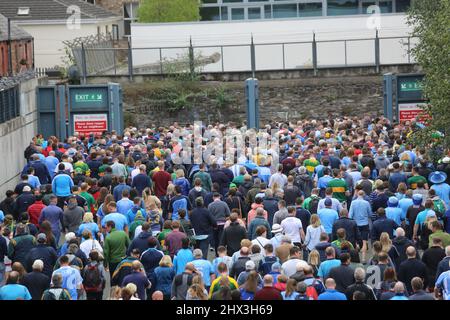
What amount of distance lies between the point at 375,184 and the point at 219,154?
5917 millimetres

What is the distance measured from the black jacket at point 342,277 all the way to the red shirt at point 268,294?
68.1 inches

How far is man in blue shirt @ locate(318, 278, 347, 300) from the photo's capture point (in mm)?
15984

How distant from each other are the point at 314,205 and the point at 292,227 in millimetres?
1718

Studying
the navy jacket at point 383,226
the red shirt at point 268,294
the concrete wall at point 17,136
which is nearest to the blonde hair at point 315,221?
the navy jacket at point 383,226

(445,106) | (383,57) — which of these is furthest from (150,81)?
(445,106)

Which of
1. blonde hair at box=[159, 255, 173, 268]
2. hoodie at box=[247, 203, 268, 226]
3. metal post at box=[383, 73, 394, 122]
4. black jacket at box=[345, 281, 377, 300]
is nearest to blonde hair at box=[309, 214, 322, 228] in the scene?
hoodie at box=[247, 203, 268, 226]

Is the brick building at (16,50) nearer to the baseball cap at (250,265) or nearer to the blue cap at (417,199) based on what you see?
the blue cap at (417,199)

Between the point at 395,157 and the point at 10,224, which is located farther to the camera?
the point at 395,157

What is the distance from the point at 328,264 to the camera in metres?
18.2

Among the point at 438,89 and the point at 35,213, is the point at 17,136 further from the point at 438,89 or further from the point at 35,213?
the point at 438,89

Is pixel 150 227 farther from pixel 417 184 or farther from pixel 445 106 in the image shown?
pixel 445 106

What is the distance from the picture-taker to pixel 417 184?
23.8 meters

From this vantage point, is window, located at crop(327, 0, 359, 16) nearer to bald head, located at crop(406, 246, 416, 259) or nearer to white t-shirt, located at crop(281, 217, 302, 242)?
white t-shirt, located at crop(281, 217, 302, 242)

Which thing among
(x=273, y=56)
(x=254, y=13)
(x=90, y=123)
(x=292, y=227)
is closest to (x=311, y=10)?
(x=254, y=13)
